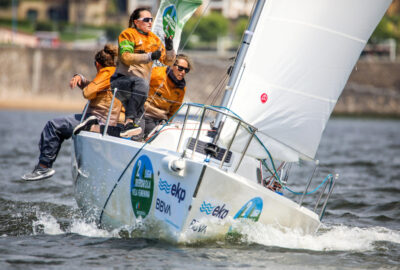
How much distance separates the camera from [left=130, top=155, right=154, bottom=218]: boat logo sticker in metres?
5.61

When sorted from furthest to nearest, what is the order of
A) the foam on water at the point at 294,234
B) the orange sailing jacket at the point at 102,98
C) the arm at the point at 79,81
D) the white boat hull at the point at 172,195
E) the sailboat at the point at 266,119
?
the arm at the point at 79,81, the orange sailing jacket at the point at 102,98, the foam on water at the point at 294,234, the sailboat at the point at 266,119, the white boat hull at the point at 172,195

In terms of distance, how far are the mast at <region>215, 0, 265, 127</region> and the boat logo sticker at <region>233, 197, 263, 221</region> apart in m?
0.79

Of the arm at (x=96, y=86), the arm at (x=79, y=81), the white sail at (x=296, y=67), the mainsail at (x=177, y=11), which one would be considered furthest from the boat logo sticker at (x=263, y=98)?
the mainsail at (x=177, y=11)

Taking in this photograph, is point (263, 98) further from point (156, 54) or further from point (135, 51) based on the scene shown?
point (135, 51)

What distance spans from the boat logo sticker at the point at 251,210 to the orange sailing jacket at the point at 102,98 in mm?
1826

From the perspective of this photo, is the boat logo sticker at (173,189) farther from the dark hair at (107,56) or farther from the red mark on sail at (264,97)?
the dark hair at (107,56)

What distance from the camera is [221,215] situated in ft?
18.0

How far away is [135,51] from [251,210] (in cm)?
196

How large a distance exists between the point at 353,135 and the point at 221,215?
2181 cm

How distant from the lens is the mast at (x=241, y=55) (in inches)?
235

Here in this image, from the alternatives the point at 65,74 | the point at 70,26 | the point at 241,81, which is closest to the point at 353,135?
the point at 241,81

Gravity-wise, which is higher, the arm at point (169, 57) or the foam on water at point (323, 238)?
the arm at point (169, 57)

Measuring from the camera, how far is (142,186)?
5691mm

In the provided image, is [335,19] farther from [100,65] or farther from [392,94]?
[392,94]
